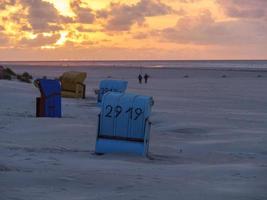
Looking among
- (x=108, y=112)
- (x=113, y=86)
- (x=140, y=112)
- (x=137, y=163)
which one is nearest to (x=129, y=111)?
(x=140, y=112)

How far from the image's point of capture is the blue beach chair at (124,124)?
1262cm

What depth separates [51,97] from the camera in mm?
21016

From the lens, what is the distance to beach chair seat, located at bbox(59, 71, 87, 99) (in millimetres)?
35375

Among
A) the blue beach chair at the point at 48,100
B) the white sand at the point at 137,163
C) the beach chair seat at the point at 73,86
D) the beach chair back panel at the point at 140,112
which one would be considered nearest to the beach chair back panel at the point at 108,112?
the beach chair back panel at the point at 140,112

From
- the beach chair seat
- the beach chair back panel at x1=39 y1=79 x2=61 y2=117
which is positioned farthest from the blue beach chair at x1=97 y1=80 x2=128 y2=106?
the beach chair seat

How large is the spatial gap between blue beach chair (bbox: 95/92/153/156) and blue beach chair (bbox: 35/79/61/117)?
822 centimetres

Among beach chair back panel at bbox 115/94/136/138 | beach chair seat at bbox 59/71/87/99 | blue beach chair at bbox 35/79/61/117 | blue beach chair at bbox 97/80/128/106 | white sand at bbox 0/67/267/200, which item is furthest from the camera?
beach chair seat at bbox 59/71/87/99

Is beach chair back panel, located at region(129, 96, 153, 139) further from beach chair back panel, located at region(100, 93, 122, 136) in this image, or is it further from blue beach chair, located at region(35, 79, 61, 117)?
blue beach chair, located at region(35, 79, 61, 117)

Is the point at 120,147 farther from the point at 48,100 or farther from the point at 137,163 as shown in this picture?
the point at 48,100

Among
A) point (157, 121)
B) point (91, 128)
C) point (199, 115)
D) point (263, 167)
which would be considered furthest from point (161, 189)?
Result: point (199, 115)

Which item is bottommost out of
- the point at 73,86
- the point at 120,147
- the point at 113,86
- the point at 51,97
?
the point at 120,147

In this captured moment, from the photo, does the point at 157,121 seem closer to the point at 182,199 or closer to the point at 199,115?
the point at 199,115

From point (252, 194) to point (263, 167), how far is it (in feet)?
9.89

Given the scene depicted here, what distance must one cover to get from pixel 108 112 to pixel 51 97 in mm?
8659
